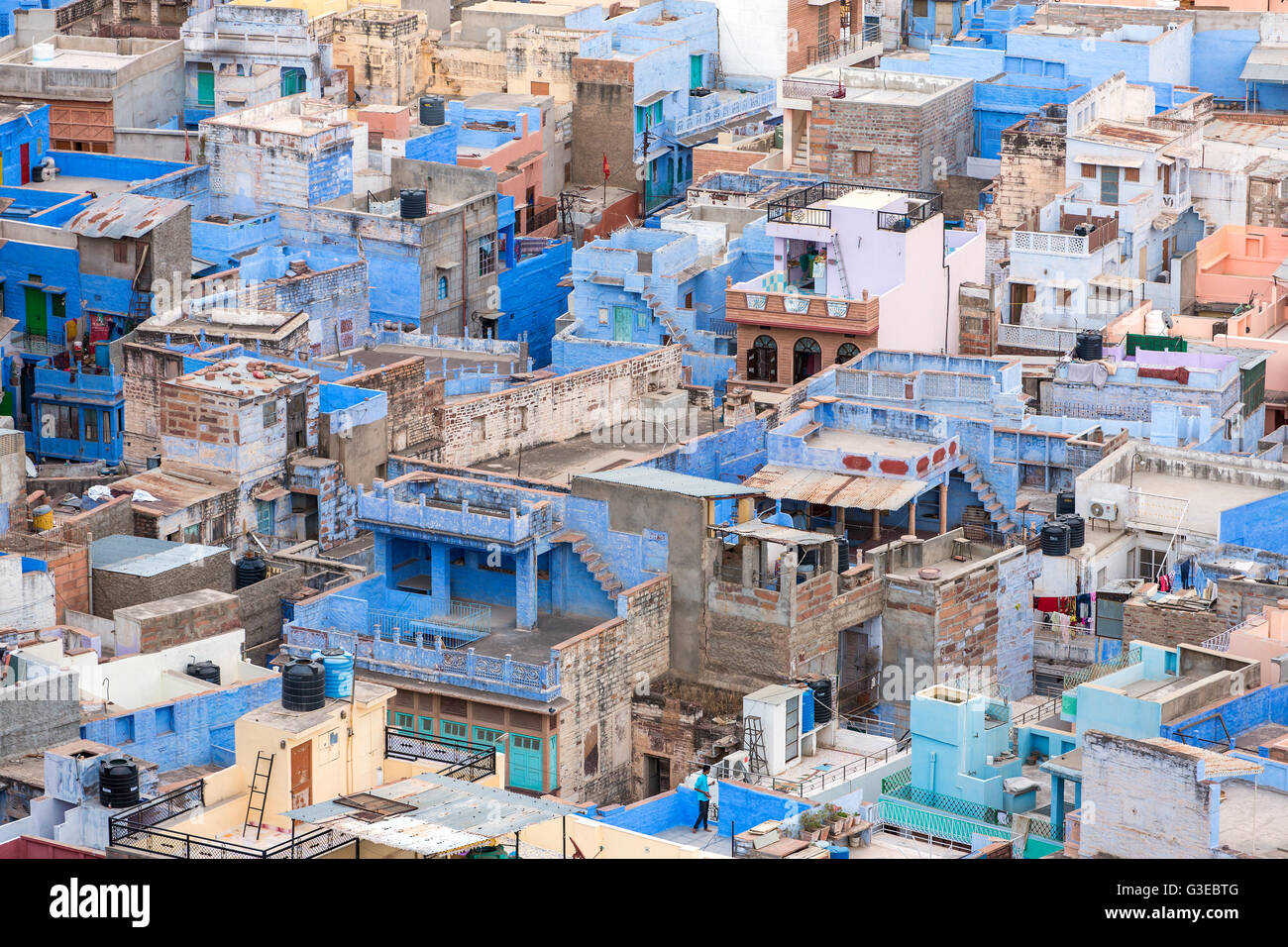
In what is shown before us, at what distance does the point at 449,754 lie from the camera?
4850 cm

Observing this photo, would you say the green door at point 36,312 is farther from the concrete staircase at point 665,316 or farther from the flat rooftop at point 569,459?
the flat rooftop at point 569,459

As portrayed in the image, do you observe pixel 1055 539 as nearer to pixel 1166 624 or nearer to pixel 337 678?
pixel 1166 624

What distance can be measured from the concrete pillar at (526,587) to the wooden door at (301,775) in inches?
541

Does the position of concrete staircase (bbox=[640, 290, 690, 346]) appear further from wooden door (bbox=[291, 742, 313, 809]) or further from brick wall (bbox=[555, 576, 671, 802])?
wooden door (bbox=[291, 742, 313, 809])

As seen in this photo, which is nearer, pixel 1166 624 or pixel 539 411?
pixel 1166 624

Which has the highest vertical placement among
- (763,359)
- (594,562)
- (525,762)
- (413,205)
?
(413,205)

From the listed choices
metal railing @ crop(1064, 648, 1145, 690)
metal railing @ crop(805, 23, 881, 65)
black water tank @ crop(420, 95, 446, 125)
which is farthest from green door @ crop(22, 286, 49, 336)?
metal railing @ crop(805, 23, 881, 65)

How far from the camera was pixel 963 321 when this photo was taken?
80.0m

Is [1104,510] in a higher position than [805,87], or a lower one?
lower

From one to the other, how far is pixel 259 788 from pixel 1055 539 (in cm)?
2475

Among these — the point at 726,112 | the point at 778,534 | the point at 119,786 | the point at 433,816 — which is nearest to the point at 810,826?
the point at 433,816

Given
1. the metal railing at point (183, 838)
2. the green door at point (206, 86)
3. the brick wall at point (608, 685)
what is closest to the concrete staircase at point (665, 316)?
the brick wall at point (608, 685)

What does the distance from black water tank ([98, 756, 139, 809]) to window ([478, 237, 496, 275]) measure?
43367 millimetres

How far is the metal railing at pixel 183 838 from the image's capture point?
3984 centimetres
